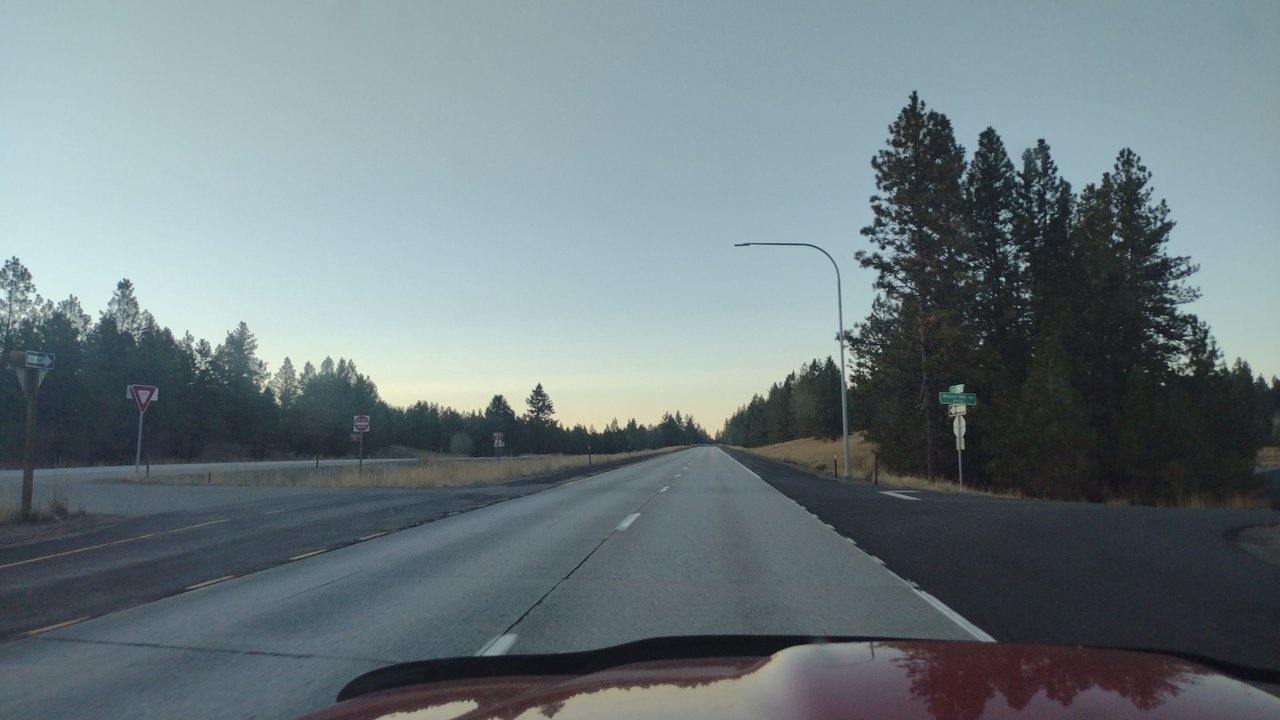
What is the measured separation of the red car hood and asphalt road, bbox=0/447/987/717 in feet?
6.42

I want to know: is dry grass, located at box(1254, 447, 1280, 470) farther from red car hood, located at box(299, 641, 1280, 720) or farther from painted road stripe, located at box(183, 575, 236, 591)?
painted road stripe, located at box(183, 575, 236, 591)

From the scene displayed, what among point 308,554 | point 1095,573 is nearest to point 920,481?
point 1095,573

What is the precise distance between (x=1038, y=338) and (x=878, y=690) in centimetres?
3995

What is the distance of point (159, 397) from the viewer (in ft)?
238

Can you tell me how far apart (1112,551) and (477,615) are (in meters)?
9.02

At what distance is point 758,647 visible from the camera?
449 cm

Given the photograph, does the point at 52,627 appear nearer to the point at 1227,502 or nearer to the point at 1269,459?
the point at 1227,502

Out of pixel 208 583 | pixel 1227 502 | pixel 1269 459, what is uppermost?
pixel 208 583

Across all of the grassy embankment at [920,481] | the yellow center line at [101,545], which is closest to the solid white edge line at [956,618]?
the yellow center line at [101,545]

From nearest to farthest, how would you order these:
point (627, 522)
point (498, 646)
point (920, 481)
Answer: point (498, 646) → point (627, 522) → point (920, 481)

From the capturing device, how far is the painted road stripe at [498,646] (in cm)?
529

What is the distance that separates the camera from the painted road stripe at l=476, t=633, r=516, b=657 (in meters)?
5.29

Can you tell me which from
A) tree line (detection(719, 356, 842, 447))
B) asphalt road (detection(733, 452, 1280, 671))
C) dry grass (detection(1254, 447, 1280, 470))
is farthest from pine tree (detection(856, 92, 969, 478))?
tree line (detection(719, 356, 842, 447))

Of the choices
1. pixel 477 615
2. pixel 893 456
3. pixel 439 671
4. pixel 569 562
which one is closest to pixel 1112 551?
pixel 569 562
